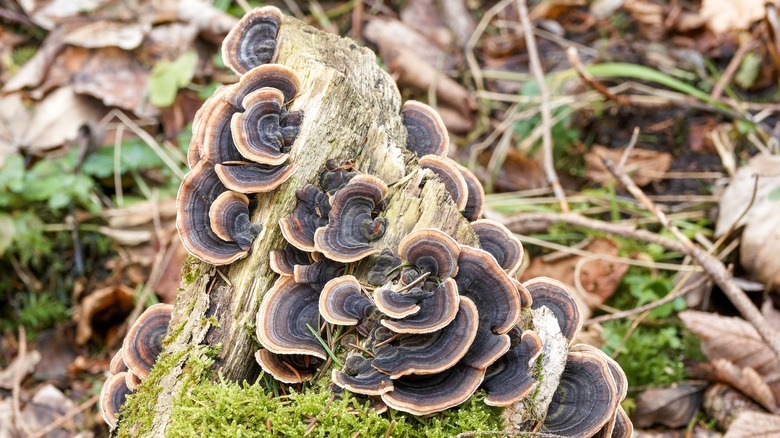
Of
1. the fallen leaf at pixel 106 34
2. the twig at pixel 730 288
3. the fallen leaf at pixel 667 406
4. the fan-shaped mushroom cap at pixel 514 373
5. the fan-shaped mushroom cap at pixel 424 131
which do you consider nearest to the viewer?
the fan-shaped mushroom cap at pixel 514 373

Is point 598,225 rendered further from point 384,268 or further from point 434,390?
point 434,390

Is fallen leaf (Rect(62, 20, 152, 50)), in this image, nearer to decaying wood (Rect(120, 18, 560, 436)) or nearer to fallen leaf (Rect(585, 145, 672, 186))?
decaying wood (Rect(120, 18, 560, 436))

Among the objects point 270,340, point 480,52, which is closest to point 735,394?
point 270,340

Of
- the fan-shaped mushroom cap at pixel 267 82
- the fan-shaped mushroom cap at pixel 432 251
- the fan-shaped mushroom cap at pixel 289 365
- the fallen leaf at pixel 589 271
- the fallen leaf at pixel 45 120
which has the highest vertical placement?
the fan-shaped mushroom cap at pixel 267 82

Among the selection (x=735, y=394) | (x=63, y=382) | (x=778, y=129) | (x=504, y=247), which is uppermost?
(x=504, y=247)

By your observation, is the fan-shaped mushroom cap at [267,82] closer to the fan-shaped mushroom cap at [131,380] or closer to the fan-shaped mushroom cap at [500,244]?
the fan-shaped mushroom cap at [500,244]

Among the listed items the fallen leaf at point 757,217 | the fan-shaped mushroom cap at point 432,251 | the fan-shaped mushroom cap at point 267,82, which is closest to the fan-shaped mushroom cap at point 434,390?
the fan-shaped mushroom cap at point 432,251

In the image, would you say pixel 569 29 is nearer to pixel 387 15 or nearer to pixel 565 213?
pixel 387 15
